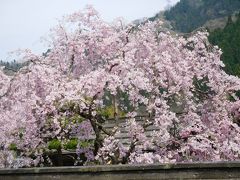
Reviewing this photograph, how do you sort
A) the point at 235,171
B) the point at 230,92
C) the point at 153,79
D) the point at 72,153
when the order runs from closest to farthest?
the point at 235,171, the point at 153,79, the point at 230,92, the point at 72,153

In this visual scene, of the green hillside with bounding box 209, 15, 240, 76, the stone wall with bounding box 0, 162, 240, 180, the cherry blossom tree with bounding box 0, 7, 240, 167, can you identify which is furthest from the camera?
the green hillside with bounding box 209, 15, 240, 76

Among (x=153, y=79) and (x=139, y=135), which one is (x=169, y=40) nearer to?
(x=153, y=79)

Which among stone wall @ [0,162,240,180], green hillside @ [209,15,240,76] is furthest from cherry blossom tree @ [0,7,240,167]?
green hillside @ [209,15,240,76]

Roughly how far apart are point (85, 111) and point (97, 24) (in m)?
3.75

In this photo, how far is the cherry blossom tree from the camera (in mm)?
11625

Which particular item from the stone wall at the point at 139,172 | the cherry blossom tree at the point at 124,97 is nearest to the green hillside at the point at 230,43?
the cherry blossom tree at the point at 124,97

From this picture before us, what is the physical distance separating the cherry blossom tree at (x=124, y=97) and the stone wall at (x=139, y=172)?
2484 mm

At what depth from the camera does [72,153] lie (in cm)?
1677

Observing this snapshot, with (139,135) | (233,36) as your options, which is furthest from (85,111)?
(233,36)

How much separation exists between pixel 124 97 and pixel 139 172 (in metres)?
5.18

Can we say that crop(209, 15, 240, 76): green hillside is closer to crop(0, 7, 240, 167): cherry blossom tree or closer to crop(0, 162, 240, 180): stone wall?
crop(0, 7, 240, 167): cherry blossom tree

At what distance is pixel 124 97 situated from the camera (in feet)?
43.5

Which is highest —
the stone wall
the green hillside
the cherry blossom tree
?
the green hillside

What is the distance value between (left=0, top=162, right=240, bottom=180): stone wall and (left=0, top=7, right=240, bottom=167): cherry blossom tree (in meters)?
2.48
